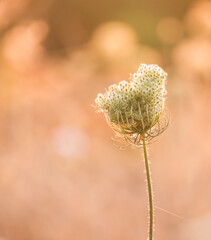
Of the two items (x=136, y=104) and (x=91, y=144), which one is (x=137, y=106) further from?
(x=91, y=144)

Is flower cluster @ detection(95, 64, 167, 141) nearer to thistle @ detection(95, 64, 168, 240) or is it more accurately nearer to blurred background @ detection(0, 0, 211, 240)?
thistle @ detection(95, 64, 168, 240)

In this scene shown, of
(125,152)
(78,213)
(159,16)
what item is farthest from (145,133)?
(159,16)

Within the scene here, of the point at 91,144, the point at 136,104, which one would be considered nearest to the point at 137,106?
the point at 136,104

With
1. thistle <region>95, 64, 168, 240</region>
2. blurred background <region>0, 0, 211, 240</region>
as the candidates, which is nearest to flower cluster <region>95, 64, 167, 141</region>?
thistle <region>95, 64, 168, 240</region>

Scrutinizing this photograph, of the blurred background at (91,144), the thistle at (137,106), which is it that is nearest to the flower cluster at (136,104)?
the thistle at (137,106)

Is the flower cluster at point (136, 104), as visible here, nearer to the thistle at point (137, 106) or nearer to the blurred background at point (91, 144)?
the thistle at point (137, 106)

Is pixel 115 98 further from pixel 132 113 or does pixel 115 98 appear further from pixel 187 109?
pixel 187 109
